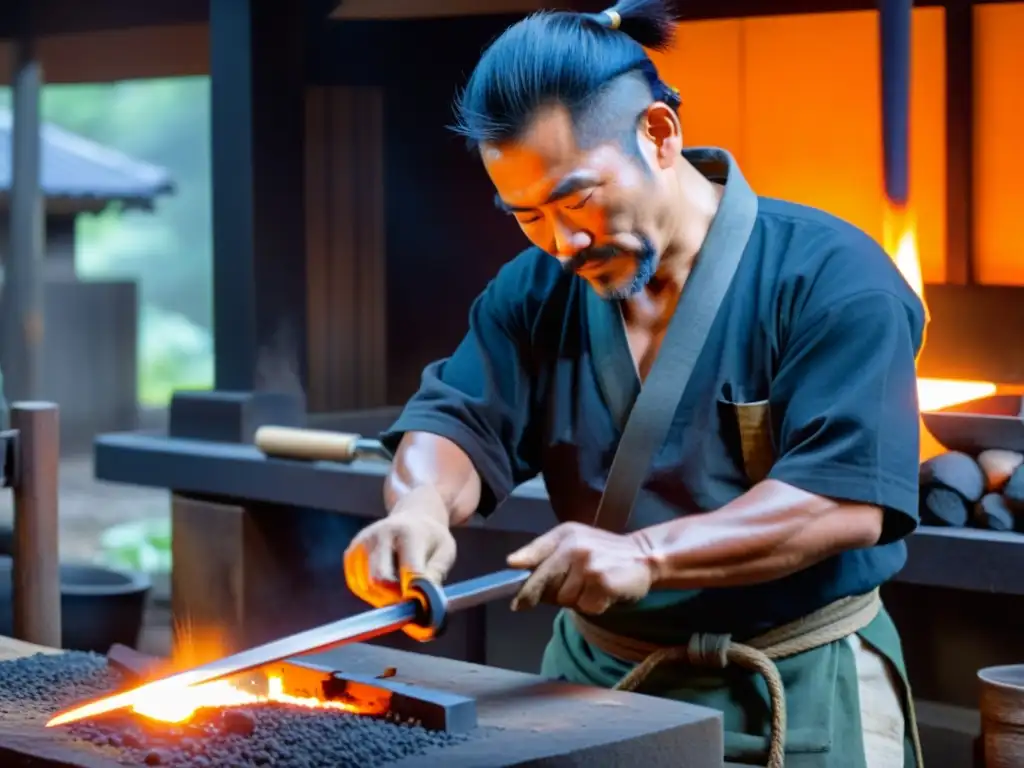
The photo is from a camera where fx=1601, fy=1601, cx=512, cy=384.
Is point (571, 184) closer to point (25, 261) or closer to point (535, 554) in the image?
point (535, 554)

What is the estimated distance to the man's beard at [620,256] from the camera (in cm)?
272

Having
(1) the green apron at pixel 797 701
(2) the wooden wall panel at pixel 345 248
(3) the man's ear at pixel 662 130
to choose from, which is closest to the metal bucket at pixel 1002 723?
(1) the green apron at pixel 797 701

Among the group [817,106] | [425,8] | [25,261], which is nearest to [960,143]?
[817,106]

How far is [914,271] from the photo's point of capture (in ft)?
16.8

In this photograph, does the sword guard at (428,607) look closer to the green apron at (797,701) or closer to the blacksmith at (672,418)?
the blacksmith at (672,418)

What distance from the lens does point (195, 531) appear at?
5.81 m

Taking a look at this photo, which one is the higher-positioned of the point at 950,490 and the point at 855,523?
the point at 855,523

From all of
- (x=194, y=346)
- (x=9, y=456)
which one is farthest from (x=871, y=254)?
(x=194, y=346)

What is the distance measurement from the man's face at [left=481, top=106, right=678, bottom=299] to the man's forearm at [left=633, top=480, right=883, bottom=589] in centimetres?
46

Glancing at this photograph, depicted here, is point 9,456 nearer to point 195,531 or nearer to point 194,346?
point 195,531

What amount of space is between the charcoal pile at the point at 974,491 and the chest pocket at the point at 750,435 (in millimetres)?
1693

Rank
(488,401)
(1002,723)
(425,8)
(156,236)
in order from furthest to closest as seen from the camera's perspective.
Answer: (156,236) < (425,8) < (1002,723) < (488,401)

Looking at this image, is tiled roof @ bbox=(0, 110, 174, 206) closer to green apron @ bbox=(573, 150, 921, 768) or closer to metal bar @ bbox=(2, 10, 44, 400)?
metal bar @ bbox=(2, 10, 44, 400)

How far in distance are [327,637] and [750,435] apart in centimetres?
81
